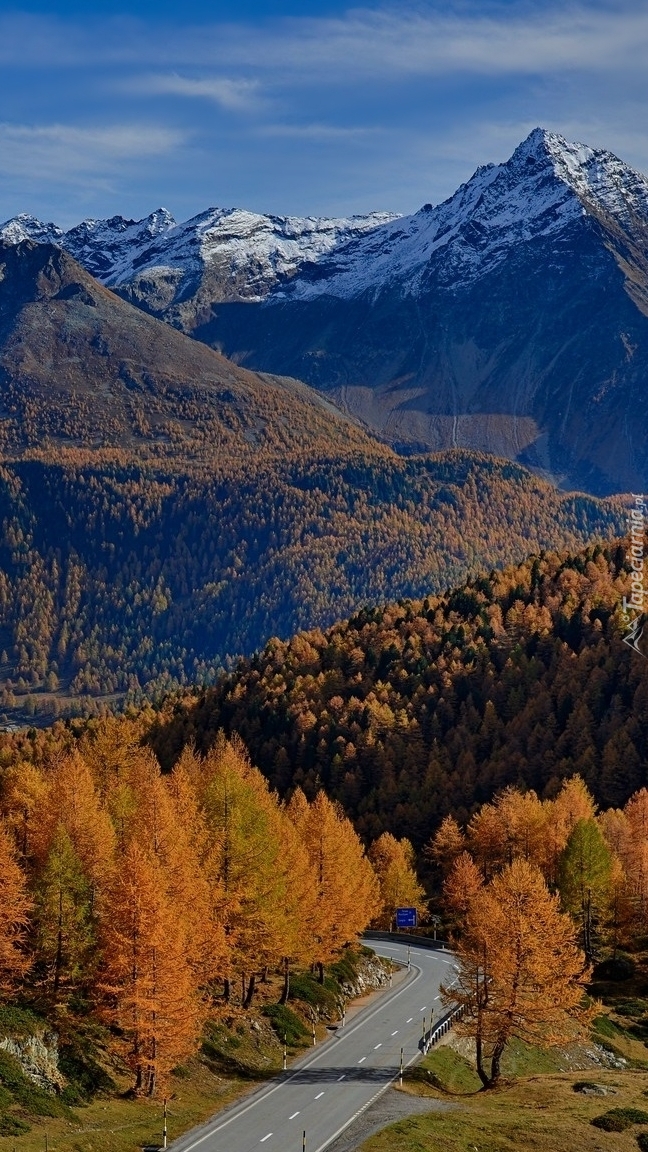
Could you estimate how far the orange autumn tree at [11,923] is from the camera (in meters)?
74.9

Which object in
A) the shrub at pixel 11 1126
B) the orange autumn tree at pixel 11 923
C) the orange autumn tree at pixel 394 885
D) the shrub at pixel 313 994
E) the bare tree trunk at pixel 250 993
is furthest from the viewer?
the orange autumn tree at pixel 394 885

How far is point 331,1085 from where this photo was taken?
261 ft

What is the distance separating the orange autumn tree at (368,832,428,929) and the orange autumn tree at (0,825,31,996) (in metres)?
68.3

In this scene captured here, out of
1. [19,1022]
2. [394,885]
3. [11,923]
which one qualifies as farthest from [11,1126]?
[394,885]

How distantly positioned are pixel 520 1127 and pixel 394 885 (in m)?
74.8

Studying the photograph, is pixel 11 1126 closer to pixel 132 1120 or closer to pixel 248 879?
pixel 132 1120

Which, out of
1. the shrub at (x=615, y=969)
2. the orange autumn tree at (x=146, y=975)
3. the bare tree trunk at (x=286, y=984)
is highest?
the orange autumn tree at (x=146, y=975)

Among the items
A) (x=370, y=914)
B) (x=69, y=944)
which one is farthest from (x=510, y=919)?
(x=370, y=914)

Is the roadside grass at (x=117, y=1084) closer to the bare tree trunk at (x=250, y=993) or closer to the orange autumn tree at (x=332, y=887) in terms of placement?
the bare tree trunk at (x=250, y=993)

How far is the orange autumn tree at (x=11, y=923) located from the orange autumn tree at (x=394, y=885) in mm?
68301

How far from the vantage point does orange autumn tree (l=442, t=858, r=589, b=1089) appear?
258 feet

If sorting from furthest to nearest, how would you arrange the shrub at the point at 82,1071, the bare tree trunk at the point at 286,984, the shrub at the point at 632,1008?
the shrub at the point at 632,1008 → the bare tree trunk at the point at 286,984 → the shrub at the point at 82,1071

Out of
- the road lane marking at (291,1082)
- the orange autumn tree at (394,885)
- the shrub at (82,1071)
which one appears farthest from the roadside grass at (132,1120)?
the orange autumn tree at (394,885)

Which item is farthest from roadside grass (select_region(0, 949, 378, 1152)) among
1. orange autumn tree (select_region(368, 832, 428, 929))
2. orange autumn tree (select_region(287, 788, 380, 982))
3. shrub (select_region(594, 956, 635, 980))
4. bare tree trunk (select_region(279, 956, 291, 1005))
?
orange autumn tree (select_region(368, 832, 428, 929))
